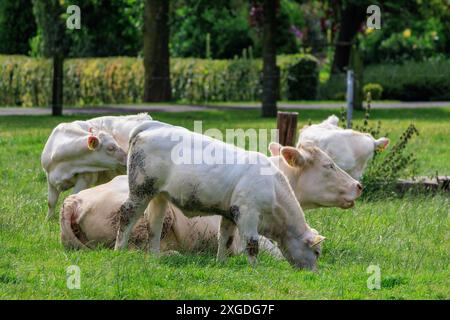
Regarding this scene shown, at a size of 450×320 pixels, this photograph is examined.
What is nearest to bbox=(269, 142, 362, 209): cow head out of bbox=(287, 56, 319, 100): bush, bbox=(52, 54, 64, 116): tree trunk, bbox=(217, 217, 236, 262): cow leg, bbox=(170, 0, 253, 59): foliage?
bbox=(217, 217, 236, 262): cow leg

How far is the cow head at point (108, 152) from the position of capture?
10557 mm

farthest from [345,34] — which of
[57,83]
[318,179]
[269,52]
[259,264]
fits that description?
[259,264]

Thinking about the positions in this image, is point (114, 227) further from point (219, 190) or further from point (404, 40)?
point (404, 40)

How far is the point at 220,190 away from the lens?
842 centimetres

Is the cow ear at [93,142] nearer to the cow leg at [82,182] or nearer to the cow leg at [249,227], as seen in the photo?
the cow leg at [82,182]

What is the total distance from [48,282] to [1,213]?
2990mm

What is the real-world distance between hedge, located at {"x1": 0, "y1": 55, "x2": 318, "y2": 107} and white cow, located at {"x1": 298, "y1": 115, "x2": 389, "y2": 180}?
17371mm

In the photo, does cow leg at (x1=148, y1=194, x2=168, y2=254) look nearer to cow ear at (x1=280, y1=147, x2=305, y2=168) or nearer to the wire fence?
cow ear at (x1=280, y1=147, x2=305, y2=168)

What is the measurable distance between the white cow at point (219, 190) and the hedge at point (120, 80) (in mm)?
20101

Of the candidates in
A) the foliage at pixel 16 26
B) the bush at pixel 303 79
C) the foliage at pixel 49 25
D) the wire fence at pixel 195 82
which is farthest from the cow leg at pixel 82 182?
the foliage at pixel 16 26

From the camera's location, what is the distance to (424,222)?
1116 centimetres

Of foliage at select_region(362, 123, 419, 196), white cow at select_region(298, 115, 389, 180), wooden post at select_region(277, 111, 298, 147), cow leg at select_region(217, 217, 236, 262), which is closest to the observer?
cow leg at select_region(217, 217, 236, 262)

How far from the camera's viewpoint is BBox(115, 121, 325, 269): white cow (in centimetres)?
839

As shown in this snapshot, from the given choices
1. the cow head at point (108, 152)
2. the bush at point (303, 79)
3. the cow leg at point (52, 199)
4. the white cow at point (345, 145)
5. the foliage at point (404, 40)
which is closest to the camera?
the cow head at point (108, 152)
